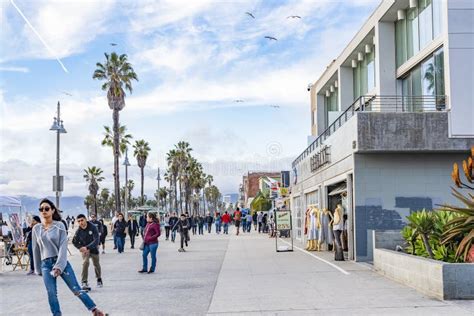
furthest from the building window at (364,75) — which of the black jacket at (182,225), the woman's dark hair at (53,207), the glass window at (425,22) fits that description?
the woman's dark hair at (53,207)

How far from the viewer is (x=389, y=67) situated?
2453cm

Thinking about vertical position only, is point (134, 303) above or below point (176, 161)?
below

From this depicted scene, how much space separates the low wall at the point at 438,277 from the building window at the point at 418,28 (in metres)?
10.2

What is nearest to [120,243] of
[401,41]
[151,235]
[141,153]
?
[151,235]

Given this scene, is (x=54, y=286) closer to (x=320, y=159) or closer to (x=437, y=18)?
(x=437, y=18)

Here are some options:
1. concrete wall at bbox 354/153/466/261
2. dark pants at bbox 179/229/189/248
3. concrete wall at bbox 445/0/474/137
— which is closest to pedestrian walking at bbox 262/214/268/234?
dark pants at bbox 179/229/189/248

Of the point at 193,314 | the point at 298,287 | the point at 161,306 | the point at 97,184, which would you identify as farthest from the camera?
the point at 97,184

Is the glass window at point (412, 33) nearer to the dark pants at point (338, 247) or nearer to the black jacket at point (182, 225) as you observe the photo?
the dark pants at point (338, 247)

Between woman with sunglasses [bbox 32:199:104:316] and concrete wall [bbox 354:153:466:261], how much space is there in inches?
444

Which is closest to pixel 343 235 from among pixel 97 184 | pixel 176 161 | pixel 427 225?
pixel 427 225

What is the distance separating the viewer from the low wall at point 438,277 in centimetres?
1060

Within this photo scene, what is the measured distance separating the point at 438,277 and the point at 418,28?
13.7 m

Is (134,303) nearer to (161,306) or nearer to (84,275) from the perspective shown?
(161,306)

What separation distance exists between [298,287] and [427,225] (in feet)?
10.4
